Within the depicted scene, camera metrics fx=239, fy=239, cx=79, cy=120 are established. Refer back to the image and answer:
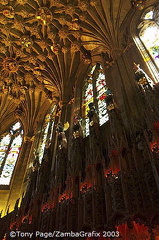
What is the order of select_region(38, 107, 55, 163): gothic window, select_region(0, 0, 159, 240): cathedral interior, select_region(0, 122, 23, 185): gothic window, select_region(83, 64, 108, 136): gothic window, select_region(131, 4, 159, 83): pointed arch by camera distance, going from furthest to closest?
select_region(38, 107, 55, 163): gothic window, select_region(0, 122, 23, 185): gothic window, select_region(83, 64, 108, 136): gothic window, select_region(131, 4, 159, 83): pointed arch, select_region(0, 0, 159, 240): cathedral interior

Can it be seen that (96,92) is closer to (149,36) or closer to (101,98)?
(101,98)

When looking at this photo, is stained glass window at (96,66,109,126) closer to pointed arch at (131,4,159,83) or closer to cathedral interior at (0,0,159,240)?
cathedral interior at (0,0,159,240)

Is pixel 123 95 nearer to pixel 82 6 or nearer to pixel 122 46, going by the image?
pixel 122 46

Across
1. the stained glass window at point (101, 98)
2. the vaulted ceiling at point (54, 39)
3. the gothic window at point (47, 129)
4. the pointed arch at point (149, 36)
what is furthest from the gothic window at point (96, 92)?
the gothic window at point (47, 129)

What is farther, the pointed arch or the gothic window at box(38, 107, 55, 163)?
the gothic window at box(38, 107, 55, 163)

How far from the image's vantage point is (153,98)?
6383 millimetres

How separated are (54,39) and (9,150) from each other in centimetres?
701

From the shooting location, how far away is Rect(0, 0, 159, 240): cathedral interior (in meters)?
5.41

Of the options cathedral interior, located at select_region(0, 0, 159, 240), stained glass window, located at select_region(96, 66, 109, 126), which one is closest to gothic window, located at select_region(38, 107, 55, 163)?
cathedral interior, located at select_region(0, 0, 159, 240)

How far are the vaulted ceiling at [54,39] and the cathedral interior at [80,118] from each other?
0.06m

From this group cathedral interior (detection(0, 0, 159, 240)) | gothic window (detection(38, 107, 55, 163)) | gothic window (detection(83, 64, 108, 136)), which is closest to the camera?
cathedral interior (detection(0, 0, 159, 240))

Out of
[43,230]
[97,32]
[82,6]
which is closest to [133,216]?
[43,230]

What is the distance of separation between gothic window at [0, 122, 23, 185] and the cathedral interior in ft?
0.19

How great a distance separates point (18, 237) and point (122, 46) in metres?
8.73
